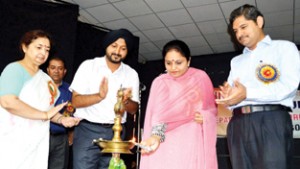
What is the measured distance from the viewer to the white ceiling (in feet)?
14.9

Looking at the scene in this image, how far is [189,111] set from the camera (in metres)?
2.02

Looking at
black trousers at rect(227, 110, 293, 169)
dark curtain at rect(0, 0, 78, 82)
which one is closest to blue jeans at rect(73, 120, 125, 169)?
black trousers at rect(227, 110, 293, 169)

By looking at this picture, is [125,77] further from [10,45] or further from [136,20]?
[136,20]

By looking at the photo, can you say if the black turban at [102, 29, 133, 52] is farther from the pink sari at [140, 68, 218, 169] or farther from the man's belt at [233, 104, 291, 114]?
the man's belt at [233, 104, 291, 114]

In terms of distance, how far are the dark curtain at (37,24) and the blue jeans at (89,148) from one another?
1.89m

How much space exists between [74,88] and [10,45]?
205cm

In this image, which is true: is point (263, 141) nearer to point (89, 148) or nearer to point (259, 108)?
point (259, 108)

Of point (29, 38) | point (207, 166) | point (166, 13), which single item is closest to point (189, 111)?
point (207, 166)

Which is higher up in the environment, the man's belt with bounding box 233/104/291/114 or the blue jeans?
the man's belt with bounding box 233/104/291/114

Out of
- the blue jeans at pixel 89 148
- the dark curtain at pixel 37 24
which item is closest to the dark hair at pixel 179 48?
the blue jeans at pixel 89 148

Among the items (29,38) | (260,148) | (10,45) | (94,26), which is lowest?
(260,148)

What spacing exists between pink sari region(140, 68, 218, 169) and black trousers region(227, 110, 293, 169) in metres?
0.24

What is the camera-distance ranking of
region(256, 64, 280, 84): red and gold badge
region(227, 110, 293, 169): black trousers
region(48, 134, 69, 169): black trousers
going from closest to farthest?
region(227, 110, 293, 169): black trousers
region(256, 64, 280, 84): red and gold badge
region(48, 134, 69, 169): black trousers

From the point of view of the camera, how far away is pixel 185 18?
499 centimetres
